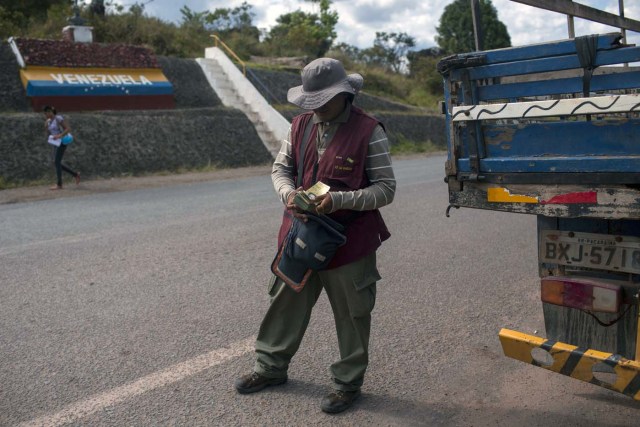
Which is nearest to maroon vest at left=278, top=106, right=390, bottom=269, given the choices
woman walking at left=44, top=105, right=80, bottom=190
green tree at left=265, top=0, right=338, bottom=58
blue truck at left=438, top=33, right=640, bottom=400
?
blue truck at left=438, top=33, right=640, bottom=400

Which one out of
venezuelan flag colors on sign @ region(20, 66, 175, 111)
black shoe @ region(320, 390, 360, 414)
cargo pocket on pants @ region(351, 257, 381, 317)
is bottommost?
black shoe @ region(320, 390, 360, 414)

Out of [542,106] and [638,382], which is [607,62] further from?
[638,382]

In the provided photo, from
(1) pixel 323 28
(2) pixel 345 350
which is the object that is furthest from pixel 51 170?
(1) pixel 323 28

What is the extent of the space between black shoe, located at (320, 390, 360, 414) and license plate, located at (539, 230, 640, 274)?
1.19 m

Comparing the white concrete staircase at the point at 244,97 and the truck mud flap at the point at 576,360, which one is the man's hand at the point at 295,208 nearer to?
the truck mud flap at the point at 576,360

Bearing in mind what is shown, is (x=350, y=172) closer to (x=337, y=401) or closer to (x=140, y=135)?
(x=337, y=401)

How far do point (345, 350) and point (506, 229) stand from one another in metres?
5.21

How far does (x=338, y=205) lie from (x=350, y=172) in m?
0.22

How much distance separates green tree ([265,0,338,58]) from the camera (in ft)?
117

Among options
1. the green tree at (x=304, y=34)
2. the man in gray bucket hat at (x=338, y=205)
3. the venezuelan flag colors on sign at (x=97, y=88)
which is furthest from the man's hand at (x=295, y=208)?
the green tree at (x=304, y=34)

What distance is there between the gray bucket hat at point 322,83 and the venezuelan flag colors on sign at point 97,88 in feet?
50.1

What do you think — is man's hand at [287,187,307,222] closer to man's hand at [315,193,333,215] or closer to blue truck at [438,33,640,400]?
man's hand at [315,193,333,215]

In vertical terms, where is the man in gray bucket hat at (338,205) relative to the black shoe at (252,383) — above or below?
above

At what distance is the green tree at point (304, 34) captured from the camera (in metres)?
35.7
